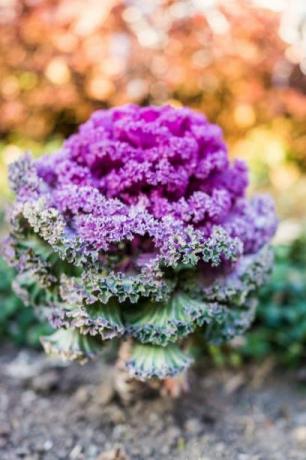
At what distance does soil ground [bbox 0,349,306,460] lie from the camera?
2.12 meters

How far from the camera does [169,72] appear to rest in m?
4.34

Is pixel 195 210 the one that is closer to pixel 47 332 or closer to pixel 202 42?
pixel 47 332

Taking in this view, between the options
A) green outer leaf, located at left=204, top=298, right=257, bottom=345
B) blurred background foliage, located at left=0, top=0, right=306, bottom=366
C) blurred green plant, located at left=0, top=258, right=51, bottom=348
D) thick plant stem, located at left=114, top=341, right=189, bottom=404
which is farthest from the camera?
blurred background foliage, located at left=0, top=0, right=306, bottom=366

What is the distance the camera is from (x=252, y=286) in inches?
79.7

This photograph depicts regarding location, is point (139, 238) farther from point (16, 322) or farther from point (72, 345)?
point (16, 322)

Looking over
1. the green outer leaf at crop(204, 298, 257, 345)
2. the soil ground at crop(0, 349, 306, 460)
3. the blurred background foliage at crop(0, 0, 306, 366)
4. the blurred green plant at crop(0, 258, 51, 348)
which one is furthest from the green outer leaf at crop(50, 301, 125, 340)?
the blurred background foliage at crop(0, 0, 306, 366)

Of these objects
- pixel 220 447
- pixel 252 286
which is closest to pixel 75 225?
pixel 252 286

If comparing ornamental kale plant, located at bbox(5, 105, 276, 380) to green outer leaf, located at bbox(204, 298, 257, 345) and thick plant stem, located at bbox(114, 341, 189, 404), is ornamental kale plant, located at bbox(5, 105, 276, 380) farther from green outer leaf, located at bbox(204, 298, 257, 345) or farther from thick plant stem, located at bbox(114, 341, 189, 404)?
thick plant stem, located at bbox(114, 341, 189, 404)

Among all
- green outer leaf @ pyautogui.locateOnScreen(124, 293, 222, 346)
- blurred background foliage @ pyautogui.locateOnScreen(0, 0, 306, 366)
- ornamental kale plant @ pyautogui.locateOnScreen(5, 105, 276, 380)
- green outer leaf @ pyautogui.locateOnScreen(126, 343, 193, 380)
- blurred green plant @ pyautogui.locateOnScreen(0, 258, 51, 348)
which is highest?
blurred background foliage @ pyautogui.locateOnScreen(0, 0, 306, 366)

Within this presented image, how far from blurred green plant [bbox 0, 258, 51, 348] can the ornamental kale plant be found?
905 millimetres

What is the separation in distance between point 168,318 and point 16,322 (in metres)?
1.35

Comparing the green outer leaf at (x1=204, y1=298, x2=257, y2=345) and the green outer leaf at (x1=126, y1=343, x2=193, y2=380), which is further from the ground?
the green outer leaf at (x1=204, y1=298, x2=257, y2=345)

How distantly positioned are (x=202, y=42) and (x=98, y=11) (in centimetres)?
84

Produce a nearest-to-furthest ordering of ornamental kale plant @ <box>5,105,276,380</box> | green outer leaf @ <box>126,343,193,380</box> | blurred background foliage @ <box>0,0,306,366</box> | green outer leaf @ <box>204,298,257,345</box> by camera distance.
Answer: ornamental kale plant @ <box>5,105,276,380</box>, green outer leaf @ <box>126,343,193,380</box>, green outer leaf @ <box>204,298,257,345</box>, blurred background foliage @ <box>0,0,306,366</box>
